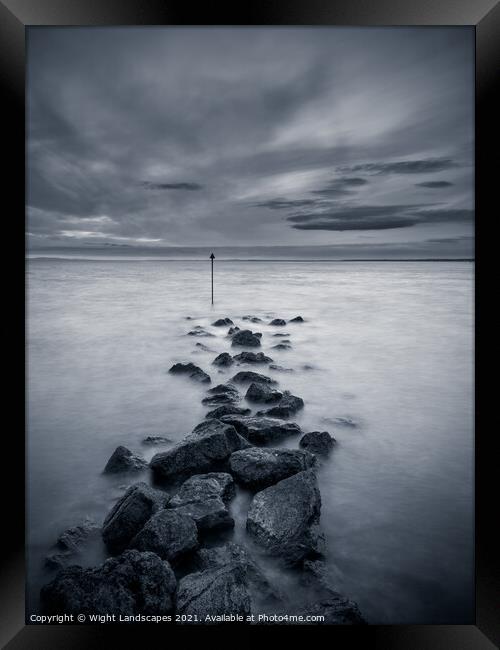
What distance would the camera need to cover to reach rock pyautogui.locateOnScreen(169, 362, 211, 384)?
5.41 m

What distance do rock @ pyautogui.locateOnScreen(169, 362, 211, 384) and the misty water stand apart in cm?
17

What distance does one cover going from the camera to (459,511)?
120 inches

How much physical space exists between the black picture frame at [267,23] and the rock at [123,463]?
1.05m

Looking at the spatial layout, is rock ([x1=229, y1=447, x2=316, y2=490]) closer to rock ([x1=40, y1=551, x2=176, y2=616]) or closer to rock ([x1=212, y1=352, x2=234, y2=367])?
rock ([x1=40, y1=551, x2=176, y2=616])

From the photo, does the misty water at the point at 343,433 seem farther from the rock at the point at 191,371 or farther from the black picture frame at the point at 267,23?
the black picture frame at the point at 267,23

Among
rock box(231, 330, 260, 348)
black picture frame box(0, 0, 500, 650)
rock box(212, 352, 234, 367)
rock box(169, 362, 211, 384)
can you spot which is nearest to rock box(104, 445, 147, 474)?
black picture frame box(0, 0, 500, 650)

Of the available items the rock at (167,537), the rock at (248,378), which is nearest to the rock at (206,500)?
the rock at (167,537)

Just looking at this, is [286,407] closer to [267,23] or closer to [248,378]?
[248,378]

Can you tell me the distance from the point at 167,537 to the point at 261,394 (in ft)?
7.84

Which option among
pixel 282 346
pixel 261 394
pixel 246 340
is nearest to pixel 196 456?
pixel 261 394

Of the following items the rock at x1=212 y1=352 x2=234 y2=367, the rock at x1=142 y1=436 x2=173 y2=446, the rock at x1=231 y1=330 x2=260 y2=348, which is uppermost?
the rock at x1=231 y1=330 x2=260 y2=348

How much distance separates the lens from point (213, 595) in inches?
83.2

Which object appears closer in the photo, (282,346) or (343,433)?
(343,433)
